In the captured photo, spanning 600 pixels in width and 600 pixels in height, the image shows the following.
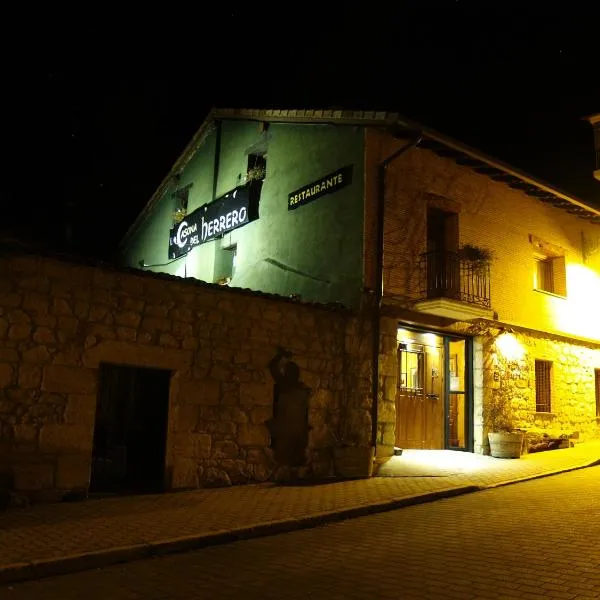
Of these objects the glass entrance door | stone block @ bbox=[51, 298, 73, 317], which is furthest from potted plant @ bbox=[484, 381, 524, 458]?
stone block @ bbox=[51, 298, 73, 317]

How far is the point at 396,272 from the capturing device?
502 inches

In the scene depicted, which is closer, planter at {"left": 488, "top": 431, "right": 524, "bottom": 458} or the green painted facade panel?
the green painted facade panel

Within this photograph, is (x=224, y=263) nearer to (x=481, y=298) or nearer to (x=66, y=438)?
(x=481, y=298)

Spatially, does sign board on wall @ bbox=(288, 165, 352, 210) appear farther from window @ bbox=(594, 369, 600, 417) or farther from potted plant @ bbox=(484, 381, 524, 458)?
window @ bbox=(594, 369, 600, 417)

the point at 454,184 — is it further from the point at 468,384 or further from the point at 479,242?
the point at 468,384

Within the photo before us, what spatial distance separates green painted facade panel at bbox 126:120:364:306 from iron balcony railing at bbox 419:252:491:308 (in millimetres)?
1807

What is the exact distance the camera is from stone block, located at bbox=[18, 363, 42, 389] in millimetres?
8094

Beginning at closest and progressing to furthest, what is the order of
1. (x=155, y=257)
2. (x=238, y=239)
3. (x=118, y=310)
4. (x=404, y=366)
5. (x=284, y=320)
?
(x=118, y=310) → (x=284, y=320) → (x=404, y=366) → (x=238, y=239) → (x=155, y=257)

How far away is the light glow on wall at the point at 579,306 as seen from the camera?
16.5 meters

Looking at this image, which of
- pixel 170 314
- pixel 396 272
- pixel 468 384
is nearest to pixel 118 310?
pixel 170 314

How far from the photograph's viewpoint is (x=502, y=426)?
14.4 meters

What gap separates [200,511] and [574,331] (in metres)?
12.8

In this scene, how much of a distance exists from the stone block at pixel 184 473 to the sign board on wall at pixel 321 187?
6568 mm

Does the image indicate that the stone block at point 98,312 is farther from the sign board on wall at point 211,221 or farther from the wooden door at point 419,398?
the wooden door at point 419,398
